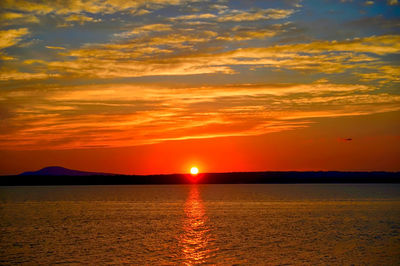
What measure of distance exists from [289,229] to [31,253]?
31.5 metres

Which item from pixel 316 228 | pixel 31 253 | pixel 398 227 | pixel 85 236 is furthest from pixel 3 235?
pixel 398 227

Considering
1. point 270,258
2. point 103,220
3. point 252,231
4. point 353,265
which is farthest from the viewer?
point 103,220

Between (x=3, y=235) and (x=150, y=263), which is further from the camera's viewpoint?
(x=3, y=235)

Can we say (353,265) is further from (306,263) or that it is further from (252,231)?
(252,231)

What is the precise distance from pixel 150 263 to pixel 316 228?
30354 mm

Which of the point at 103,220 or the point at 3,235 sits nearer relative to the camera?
the point at 3,235

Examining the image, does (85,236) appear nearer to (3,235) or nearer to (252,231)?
(3,235)

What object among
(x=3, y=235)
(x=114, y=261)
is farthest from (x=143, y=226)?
(x=114, y=261)

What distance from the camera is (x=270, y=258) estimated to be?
3978 centimetres

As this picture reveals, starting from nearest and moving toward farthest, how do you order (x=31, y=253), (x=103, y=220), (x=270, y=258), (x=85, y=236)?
(x=270, y=258)
(x=31, y=253)
(x=85, y=236)
(x=103, y=220)

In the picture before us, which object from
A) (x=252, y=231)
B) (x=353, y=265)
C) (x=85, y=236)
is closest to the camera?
(x=353, y=265)

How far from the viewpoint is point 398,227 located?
202 ft

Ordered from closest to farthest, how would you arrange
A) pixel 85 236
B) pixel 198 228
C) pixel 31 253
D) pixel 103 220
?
pixel 31 253 → pixel 85 236 → pixel 198 228 → pixel 103 220

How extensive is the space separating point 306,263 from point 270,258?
3.24 meters
